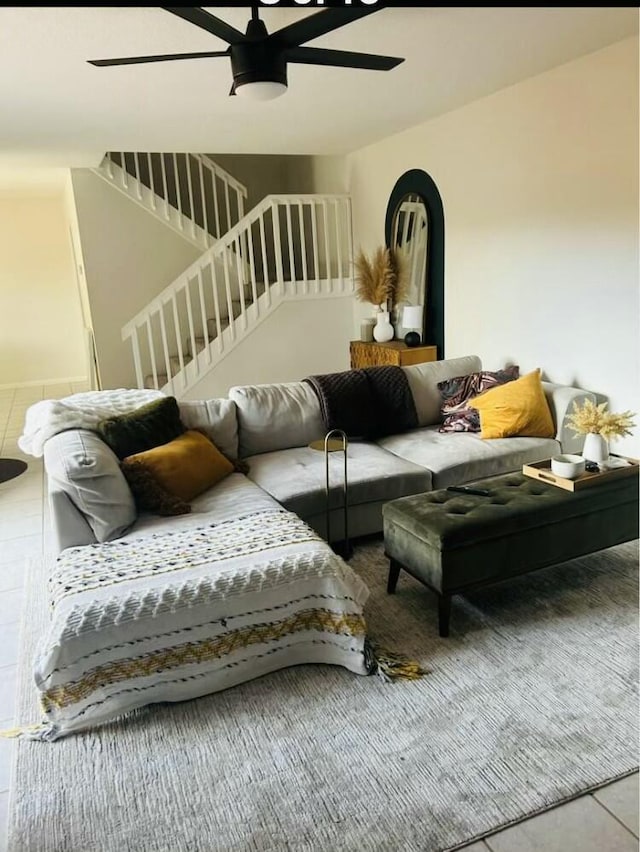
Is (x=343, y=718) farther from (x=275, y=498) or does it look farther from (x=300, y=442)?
(x=300, y=442)

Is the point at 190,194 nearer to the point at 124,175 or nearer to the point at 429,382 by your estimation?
the point at 124,175

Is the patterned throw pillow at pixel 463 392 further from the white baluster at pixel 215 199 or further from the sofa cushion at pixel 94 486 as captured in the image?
the white baluster at pixel 215 199

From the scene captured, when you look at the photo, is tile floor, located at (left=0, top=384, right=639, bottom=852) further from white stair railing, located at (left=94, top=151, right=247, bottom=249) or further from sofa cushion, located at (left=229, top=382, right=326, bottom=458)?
white stair railing, located at (left=94, top=151, right=247, bottom=249)

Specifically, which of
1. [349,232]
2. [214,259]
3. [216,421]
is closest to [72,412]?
[216,421]

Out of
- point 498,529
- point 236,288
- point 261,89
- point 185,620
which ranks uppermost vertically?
point 261,89

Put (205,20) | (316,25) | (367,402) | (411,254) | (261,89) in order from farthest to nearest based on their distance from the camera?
(411,254) < (367,402) < (261,89) < (316,25) < (205,20)

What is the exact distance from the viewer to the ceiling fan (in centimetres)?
220

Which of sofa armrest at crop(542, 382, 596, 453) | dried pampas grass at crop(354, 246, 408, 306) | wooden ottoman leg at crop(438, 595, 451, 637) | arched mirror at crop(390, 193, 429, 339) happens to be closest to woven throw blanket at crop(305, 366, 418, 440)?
sofa armrest at crop(542, 382, 596, 453)

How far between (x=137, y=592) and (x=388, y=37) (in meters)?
2.68

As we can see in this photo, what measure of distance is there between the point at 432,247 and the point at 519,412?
203 cm

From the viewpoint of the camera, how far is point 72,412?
3.16 meters

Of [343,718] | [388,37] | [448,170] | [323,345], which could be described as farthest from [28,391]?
[343,718]

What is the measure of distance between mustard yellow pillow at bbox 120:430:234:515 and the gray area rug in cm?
78

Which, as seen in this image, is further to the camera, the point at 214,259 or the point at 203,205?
the point at 203,205
